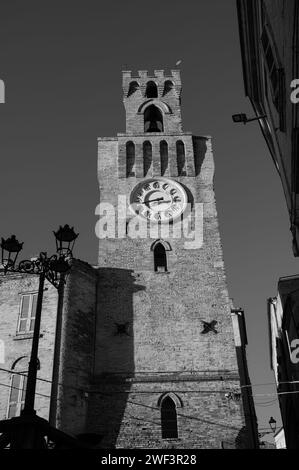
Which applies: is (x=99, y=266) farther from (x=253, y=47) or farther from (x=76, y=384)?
(x=253, y=47)

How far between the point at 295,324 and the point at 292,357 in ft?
6.79

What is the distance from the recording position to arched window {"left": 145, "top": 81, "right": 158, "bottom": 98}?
1209 inches

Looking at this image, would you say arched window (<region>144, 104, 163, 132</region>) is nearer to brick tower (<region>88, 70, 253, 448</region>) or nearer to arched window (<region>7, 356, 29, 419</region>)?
brick tower (<region>88, 70, 253, 448</region>)

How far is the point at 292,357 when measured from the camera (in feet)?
63.9

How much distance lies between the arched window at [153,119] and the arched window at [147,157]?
3.08 meters

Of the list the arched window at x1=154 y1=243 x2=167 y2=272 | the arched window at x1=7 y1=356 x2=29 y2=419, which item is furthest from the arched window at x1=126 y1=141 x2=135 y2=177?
the arched window at x1=7 y1=356 x2=29 y2=419

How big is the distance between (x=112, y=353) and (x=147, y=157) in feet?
36.1

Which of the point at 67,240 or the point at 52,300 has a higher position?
the point at 52,300

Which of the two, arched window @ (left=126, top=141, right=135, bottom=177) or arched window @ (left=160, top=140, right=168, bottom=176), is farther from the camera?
arched window @ (left=160, top=140, right=168, bottom=176)

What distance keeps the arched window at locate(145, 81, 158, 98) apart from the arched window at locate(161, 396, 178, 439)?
18613mm

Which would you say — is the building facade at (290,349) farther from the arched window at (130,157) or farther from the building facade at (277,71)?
the arched window at (130,157)

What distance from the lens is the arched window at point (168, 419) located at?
18619 millimetres
